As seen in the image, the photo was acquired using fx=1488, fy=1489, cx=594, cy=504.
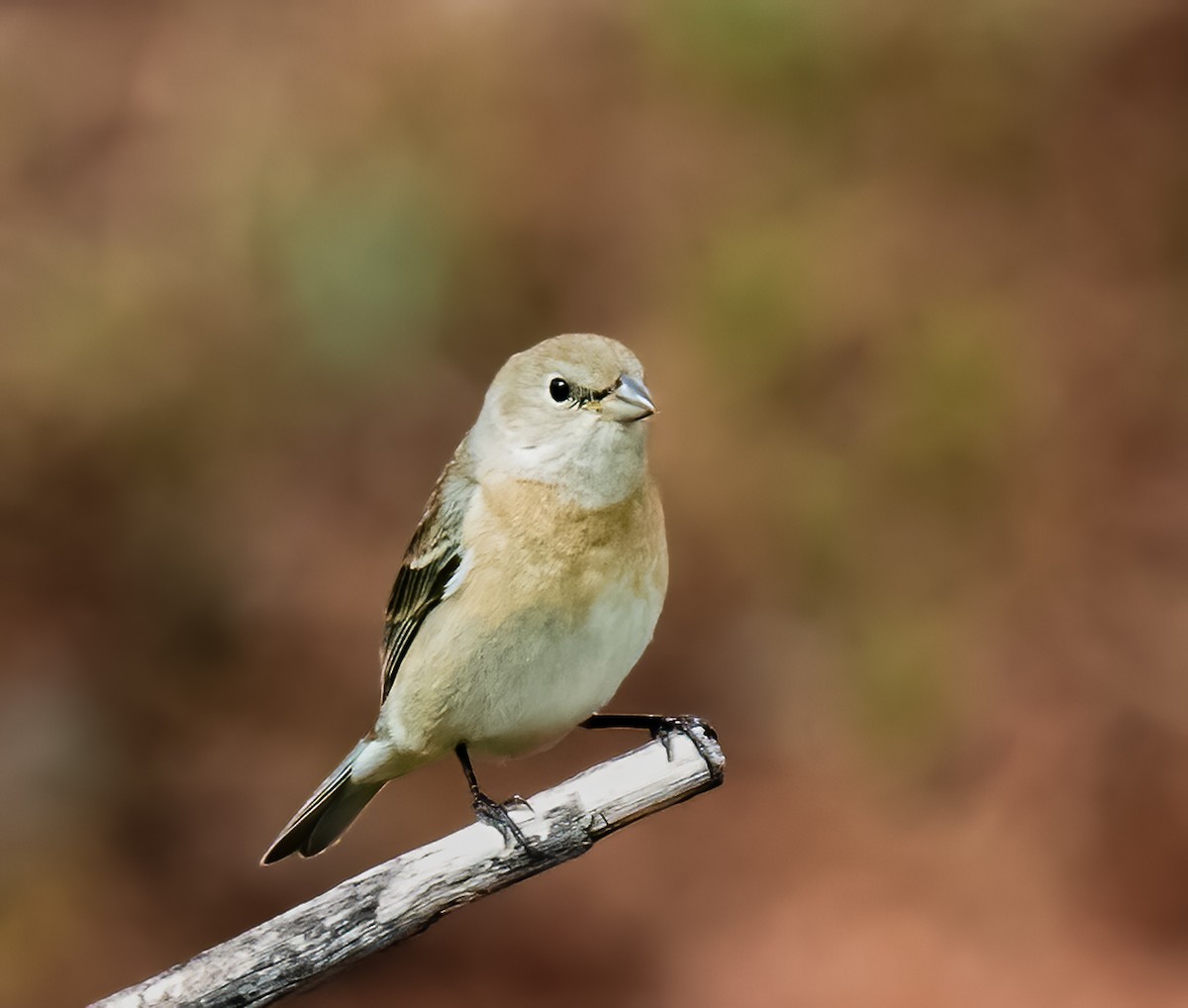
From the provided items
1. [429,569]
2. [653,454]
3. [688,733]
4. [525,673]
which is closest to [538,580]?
[525,673]

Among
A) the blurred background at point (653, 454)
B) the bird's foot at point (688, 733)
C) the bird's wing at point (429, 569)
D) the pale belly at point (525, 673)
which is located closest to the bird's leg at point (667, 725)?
the bird's foot at point (688, 733)

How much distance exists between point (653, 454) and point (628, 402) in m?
3.42

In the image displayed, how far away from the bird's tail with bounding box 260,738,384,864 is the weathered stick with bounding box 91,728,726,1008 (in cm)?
51

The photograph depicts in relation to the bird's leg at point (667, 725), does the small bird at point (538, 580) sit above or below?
above

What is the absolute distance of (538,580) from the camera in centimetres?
290

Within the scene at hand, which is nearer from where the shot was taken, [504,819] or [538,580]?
[504,819]

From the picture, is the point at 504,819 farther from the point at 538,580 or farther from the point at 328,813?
the point at 328,813

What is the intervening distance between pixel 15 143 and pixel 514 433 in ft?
14.9

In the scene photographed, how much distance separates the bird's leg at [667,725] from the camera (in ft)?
9.17

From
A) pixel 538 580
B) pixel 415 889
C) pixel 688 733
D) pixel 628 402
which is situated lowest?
pixel 415 889

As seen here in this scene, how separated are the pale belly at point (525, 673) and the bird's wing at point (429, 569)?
9 cm

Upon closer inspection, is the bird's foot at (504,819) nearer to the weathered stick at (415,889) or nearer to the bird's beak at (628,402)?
the weathered stick at (415,889)

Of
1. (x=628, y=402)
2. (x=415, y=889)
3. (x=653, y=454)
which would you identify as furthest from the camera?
(x=653, y=454)

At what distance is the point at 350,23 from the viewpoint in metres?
6.86
